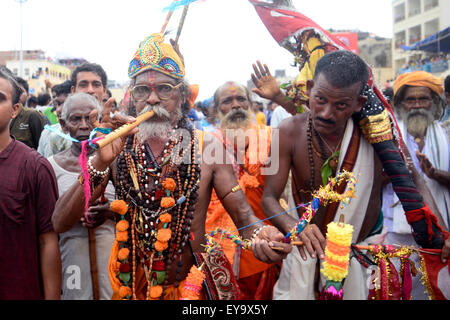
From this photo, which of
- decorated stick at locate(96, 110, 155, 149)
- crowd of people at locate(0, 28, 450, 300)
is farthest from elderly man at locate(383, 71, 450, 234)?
decorated stick at locate(96, 110, 155, 149)

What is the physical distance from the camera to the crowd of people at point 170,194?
2248mm

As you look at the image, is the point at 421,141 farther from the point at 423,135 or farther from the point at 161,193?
the point at 161,193

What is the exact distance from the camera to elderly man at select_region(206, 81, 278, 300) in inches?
152

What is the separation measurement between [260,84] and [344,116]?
45.0 inches

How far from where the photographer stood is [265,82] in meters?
3.71

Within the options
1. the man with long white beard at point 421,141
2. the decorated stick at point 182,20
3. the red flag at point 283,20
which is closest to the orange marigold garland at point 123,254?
the decorated stick at point 182,20

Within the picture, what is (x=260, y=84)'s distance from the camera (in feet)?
12.2

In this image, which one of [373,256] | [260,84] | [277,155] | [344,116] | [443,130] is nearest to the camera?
[373,256]

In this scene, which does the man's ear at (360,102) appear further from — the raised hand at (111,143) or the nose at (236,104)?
the nose at (236,104)

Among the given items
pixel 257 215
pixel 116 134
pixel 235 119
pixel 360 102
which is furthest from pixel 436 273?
pixel 235 119

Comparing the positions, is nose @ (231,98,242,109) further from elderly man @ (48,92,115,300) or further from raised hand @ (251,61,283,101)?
elderly man @ (48,92,115,300)
